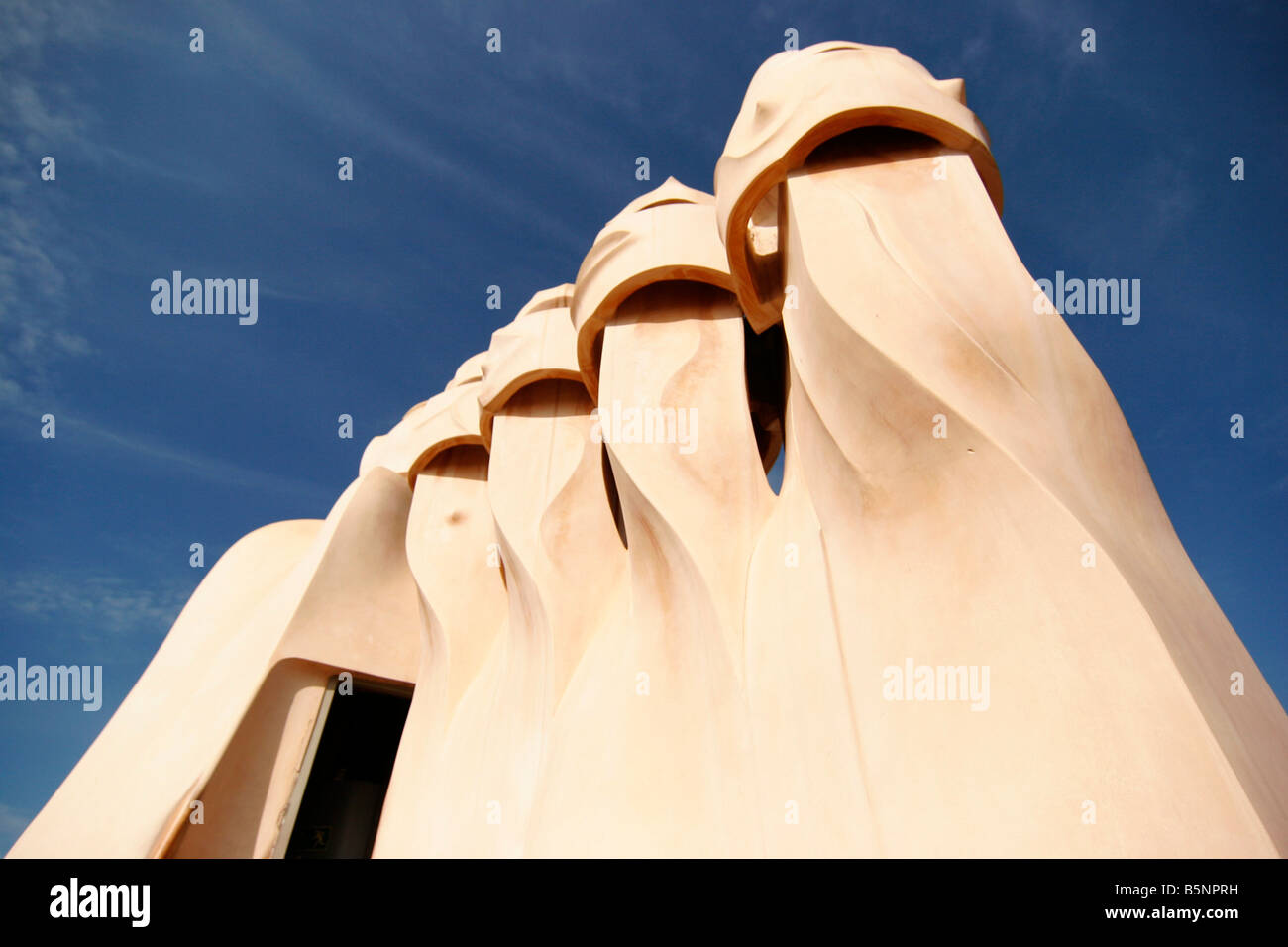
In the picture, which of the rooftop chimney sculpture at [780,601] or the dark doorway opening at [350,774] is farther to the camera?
the dark doorway opening at [350,774]

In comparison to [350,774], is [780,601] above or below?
above

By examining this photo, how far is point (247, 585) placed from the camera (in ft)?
26.9

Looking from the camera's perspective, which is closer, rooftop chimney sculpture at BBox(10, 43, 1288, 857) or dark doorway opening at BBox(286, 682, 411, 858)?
rooftop chimney sculpture at BBox(10, 43, 1288, 857)

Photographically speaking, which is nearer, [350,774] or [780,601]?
[780,601]

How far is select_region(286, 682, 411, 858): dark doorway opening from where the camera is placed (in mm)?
6906

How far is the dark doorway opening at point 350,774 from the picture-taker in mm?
6906

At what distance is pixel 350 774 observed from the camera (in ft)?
→ 25.9

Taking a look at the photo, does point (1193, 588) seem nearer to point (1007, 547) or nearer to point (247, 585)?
point (1007, 547)

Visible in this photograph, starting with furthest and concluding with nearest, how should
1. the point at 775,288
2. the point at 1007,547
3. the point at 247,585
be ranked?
the point at 247,585 → the point at 775,288 → the point at 1007,547

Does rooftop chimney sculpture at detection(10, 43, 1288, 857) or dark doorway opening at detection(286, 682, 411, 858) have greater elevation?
rooftop chimney sculpture at detection(10, 43, 1288, 857)

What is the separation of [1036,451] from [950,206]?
5.18 feet

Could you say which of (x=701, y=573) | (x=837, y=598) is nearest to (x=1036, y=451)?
(x=837, y=598)

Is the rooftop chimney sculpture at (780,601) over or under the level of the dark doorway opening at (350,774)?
over
